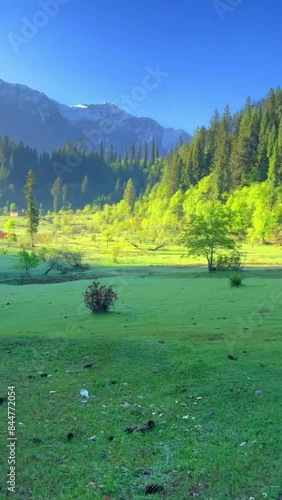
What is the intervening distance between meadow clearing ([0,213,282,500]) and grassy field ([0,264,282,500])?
0.08ft

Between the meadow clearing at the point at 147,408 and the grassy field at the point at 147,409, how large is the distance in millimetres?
24

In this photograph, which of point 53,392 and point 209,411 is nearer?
point 209,411

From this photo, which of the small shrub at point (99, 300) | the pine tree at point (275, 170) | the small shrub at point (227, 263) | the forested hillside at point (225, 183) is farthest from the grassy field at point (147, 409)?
the pine tree at point (275, 170)

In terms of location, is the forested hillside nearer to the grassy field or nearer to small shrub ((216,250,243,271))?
small shrub ((216,250,243,271))

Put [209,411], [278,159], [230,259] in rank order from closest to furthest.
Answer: [209,411] < [230,259] < [278,159]

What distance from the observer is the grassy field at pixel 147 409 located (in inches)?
229

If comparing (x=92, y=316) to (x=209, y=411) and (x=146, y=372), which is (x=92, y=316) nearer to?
(x=146, y=372)

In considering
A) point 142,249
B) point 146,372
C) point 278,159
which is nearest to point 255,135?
point 278,159

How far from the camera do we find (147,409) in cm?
821

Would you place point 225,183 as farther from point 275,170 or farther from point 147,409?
point 147,409

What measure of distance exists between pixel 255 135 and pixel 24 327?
120 meters

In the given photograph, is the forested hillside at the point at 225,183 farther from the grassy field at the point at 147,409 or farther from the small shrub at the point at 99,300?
the grassy field at the point at 147,409

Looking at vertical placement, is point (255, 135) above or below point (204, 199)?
above

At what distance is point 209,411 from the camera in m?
7.92
